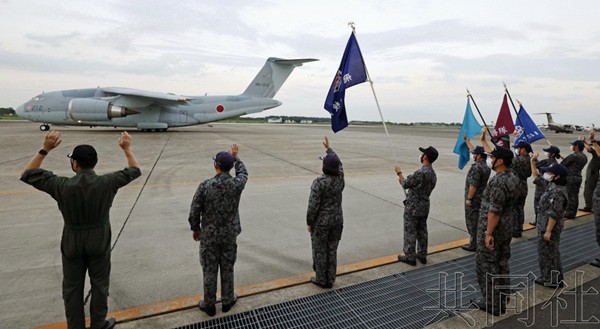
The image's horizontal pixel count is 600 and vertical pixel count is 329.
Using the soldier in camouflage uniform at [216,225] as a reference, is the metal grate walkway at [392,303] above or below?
below

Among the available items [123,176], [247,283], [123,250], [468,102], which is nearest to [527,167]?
[468,102]

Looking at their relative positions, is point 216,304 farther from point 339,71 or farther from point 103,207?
point 339,71

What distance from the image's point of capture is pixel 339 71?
5.79m

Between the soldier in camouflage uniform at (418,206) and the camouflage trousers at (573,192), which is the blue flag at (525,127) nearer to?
the camouflage trousers at (573,192)

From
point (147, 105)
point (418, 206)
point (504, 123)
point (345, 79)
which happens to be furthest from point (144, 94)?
point (418, 206)

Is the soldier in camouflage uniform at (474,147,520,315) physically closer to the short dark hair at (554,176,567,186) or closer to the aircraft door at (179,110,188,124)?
the short dark hair at (554,176,567,186)

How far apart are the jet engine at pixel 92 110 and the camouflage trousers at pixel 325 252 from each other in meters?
25.5

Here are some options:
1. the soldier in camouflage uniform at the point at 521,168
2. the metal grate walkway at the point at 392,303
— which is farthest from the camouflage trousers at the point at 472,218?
the soldier in camouflage uniform at the point at 521,168

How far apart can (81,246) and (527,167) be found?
7.05m

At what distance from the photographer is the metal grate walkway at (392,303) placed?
3361mm

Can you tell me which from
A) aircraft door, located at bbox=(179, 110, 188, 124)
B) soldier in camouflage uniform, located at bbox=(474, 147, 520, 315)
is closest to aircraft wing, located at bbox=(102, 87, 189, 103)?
aircraft door, located at bbox=(179, 110, 188, 124)

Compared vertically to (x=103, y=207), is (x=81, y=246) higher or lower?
lower

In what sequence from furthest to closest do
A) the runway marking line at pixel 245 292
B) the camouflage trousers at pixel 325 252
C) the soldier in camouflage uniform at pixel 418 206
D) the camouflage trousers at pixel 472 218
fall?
the camouflage trousers at pixel 472 218, the soldier in camouflage uniform at pixel 418 206, the camouflage trousers at pixel 325 252, the runway marking line at pixel 245 292

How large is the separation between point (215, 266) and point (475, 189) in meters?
4.21
